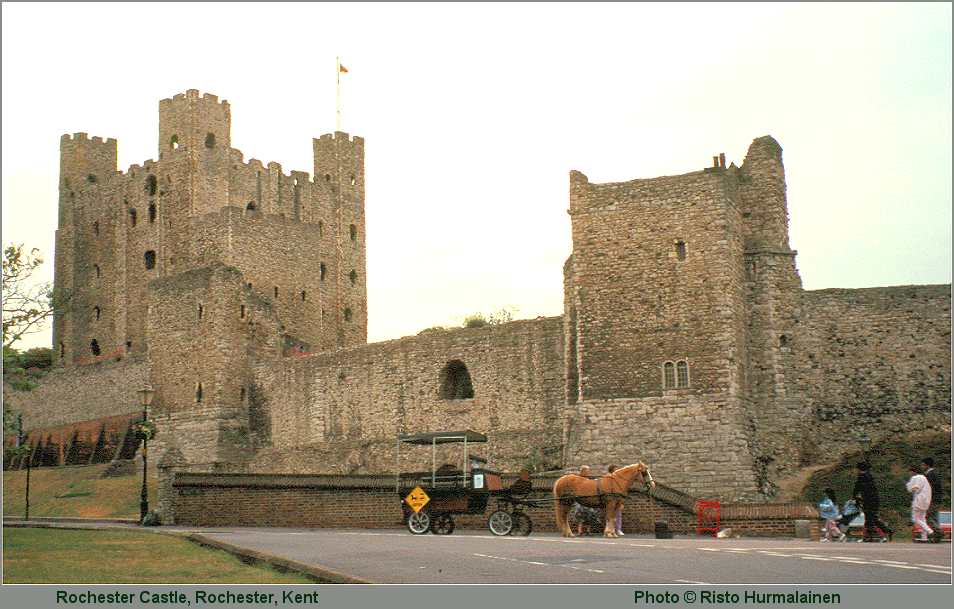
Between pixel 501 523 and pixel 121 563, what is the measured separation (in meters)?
8.88

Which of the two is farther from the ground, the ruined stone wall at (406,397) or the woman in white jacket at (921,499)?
the ruined stone wall at (406,397)

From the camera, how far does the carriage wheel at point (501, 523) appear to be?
2556 centimetres

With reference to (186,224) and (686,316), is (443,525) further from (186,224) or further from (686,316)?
(186,224)

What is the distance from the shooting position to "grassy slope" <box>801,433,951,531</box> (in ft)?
96.1

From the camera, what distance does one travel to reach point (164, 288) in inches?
2073

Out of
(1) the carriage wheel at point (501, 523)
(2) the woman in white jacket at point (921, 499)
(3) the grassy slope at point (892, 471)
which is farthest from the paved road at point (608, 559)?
(3) the grassy slope at point (892, 471)

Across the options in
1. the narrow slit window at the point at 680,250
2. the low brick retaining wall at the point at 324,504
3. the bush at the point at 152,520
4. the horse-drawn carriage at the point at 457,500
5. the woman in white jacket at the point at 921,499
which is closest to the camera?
the woman in white jacket at the point at 921,499

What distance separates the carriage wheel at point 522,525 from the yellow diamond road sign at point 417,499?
1660mm

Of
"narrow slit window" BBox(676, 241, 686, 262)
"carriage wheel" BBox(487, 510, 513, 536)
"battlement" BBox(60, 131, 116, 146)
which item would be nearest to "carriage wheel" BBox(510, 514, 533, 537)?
"carriage wheel" BBox(487, 510, 513, 536)

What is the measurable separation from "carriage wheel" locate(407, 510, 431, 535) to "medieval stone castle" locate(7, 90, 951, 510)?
321 inches

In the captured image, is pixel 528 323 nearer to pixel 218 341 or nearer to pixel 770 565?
pixel 218 341

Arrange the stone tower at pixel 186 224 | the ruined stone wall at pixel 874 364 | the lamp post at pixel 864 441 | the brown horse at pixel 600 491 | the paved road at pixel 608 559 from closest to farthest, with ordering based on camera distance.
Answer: the paved road at pixel 608 559 < the brown horse at pixel 600 491 < the lamp post at pixel 864 441 < the ruined stone wall at pixel 874 364 < the stone tower at pixel 186 224

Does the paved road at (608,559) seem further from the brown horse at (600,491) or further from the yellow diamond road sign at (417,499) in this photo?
the yellow diamond road sign at (417,499)

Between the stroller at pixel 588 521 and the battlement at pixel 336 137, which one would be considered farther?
the battlement at pixel 336 137
